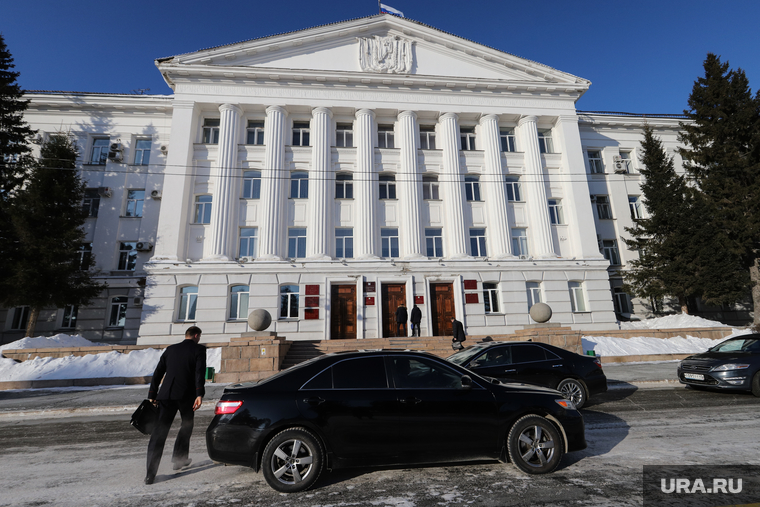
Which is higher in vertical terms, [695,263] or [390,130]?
[390,130]

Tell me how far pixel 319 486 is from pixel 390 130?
2443cm

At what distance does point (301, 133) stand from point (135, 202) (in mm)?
11903

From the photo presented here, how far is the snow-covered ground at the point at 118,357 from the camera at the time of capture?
1432cm

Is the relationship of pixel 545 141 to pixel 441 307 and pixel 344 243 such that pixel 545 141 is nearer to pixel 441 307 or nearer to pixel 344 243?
pixel 441 307

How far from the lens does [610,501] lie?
373 cm

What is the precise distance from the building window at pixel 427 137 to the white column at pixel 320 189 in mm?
6490

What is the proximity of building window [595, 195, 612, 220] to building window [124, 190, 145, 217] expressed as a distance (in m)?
32.3

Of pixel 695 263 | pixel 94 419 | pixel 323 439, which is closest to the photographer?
pixel 323 439

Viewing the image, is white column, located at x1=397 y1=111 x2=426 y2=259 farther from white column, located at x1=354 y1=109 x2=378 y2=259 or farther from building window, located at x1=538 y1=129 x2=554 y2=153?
building window, located at x1=538 y1=129 x2=554 y2=153

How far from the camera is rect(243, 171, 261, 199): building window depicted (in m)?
23.2

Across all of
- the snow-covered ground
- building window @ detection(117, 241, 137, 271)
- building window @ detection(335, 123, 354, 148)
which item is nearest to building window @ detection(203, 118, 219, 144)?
building window @ detection(335, 123, 354, 148)

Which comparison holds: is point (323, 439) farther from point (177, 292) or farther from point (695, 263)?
point (695, 263)

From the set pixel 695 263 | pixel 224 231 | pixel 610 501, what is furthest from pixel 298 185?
pixel 695 263

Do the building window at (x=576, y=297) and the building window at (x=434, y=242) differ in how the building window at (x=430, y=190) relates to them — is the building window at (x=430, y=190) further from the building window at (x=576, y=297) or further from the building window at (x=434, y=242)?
the building window at (x=576, y=297)
